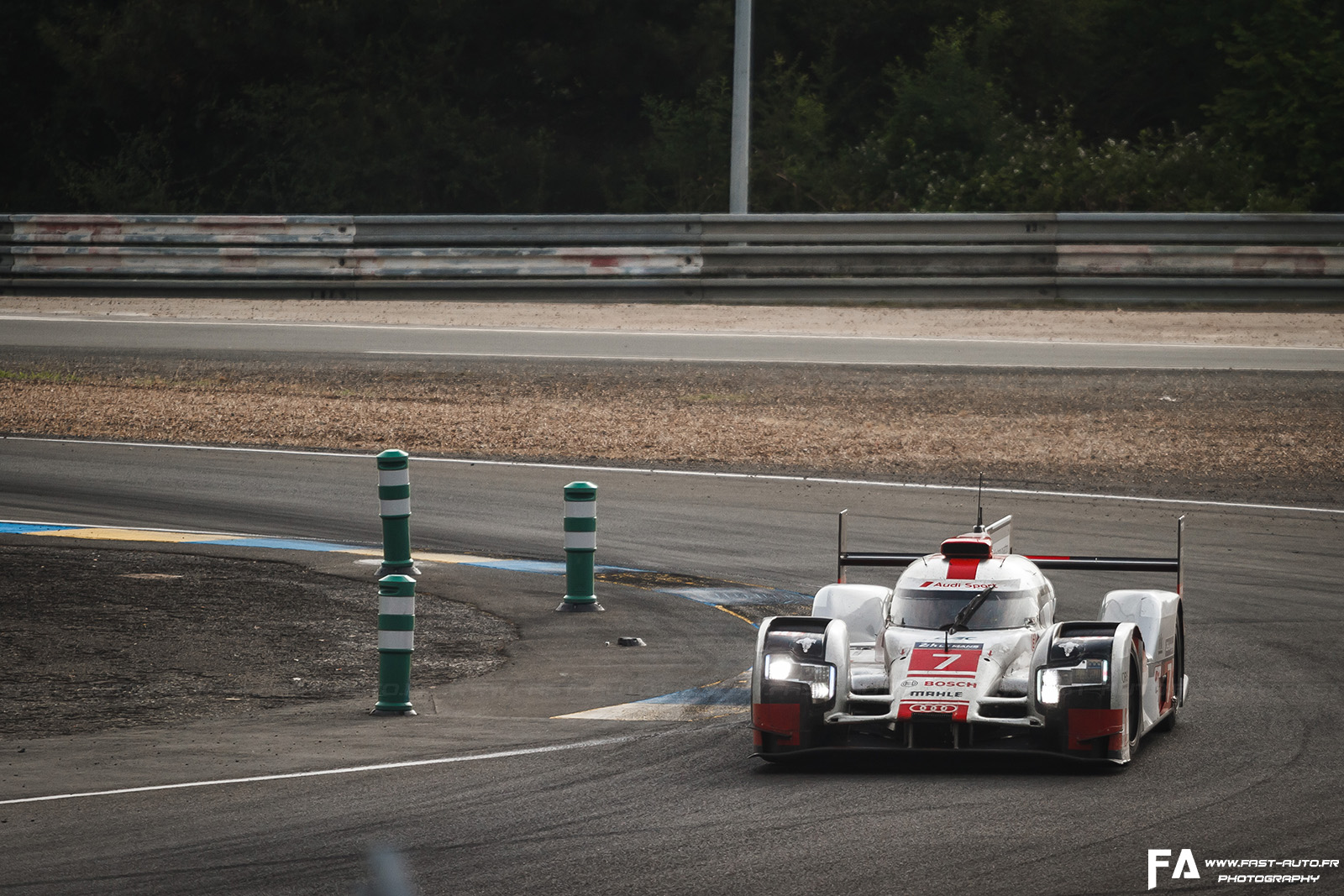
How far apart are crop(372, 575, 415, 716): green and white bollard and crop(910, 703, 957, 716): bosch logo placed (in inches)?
112

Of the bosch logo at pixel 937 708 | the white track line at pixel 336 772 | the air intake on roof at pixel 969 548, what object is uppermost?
the air intake on roof at pixel 969 548

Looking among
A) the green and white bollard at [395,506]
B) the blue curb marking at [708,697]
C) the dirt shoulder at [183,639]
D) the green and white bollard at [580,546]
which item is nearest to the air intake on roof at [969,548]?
the blue curb marking at [708,697]

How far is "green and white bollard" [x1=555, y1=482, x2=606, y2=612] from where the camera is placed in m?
11.5

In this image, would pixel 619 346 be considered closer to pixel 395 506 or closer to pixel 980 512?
pixel 395 506

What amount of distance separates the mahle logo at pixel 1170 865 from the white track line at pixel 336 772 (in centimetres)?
287

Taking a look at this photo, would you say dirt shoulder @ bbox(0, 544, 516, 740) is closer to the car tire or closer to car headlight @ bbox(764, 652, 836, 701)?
car headlight @ bbox(764, 652, 836, 701)

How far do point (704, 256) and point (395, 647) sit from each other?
1652cm

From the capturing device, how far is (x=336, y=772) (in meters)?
7.49

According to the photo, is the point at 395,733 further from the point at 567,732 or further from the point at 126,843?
the point at 126,843

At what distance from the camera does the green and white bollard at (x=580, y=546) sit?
11484mm

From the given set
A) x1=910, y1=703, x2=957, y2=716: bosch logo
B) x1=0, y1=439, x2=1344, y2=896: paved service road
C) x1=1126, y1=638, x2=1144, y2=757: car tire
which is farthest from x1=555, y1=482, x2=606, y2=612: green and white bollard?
x1=1126, y1=638, x2=1144, y2=757: car tire

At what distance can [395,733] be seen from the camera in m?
8.35

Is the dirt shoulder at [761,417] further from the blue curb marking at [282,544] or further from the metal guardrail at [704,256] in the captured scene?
the blue curb marking at [282,544]

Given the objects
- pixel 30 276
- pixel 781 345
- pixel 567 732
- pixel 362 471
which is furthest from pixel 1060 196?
pixel 567 732
